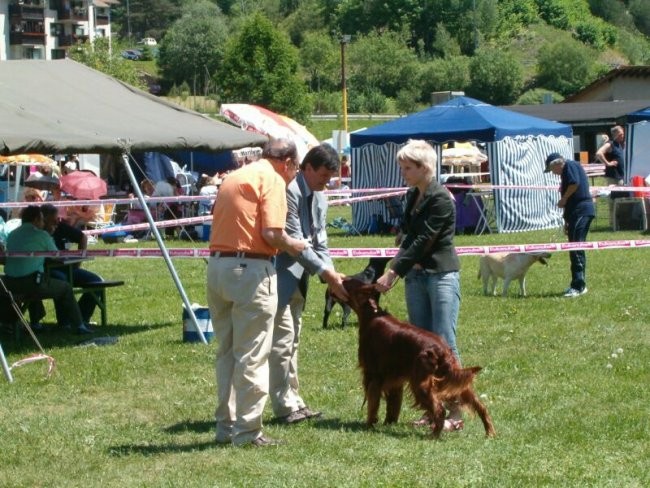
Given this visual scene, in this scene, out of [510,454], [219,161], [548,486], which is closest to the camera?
[548,486]

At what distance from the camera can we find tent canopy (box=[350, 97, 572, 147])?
73.3 ft

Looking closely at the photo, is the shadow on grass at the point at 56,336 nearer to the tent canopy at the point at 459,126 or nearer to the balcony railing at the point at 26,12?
the tent canopy at the point at 459,126

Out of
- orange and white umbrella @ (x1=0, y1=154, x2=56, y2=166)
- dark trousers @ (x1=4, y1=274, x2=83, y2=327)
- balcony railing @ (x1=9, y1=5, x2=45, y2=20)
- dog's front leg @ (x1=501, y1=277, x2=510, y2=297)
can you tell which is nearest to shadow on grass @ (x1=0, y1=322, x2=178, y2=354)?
dark trousers @ (x1=4, y1=274, x2=83, y2=327)

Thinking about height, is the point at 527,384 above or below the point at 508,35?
below

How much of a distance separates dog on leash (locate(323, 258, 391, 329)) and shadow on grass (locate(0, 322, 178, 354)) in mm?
1626

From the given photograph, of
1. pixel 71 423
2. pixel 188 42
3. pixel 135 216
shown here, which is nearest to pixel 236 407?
pixel 71 423

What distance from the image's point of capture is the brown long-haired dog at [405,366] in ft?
21.9

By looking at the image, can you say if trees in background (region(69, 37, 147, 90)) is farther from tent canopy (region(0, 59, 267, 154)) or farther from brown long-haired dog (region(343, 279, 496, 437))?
brown long-haired dog (region(343, 279, 496, 437))

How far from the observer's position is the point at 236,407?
670 cm

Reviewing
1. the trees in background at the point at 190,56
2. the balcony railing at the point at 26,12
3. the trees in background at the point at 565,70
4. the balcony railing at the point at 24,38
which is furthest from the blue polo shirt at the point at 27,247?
the trees in background at the point at 190,56

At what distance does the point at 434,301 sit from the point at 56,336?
5469 mm

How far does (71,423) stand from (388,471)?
2.48 meters

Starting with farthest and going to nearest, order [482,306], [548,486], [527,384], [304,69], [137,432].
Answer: [304,69], [482,306], [527,384], [137,432], [548,486]

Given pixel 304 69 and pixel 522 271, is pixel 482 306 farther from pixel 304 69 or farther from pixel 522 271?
pixel 304 69
